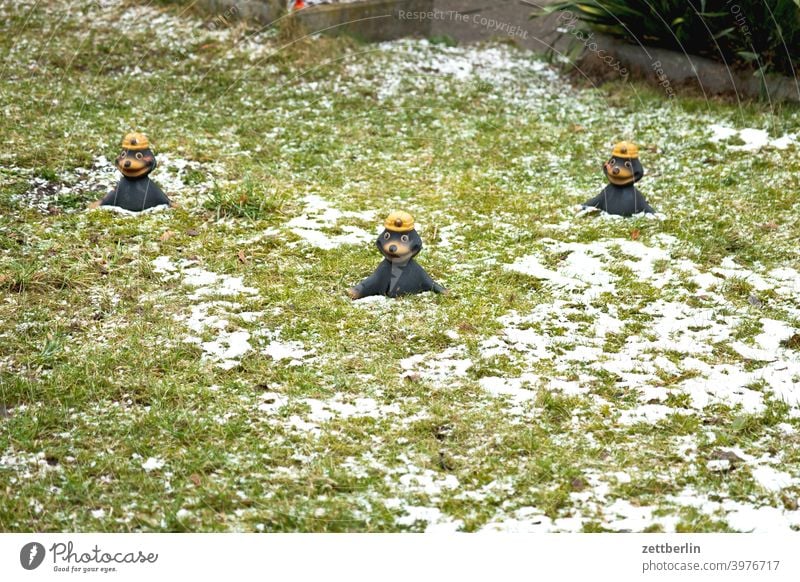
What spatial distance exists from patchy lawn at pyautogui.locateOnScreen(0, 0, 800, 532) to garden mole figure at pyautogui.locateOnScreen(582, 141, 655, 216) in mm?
165

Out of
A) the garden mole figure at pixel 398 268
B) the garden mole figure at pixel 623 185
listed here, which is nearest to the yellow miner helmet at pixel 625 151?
the garden mole figure at pixel 623 185

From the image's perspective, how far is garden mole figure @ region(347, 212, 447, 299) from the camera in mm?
4355

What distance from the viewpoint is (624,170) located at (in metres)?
5.44

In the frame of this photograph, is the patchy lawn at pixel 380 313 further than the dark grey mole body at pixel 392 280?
No

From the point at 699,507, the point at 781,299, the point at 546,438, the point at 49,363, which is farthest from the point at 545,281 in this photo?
the point at 49,363

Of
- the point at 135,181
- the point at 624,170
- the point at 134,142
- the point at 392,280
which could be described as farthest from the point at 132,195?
the point at 624,170

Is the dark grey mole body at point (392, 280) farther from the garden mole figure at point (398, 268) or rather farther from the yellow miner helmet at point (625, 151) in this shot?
the yellow miner helmet at point (625, 151)

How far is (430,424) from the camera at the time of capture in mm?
3465

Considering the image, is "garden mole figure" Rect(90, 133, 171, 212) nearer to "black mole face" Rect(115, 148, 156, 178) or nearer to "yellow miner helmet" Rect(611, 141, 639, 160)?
"black mole face" Rect(115, 148, 156, 178)

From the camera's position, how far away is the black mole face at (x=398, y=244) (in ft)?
14.3

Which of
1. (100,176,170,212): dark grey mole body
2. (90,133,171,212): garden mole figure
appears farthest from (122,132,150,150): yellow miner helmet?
(100,176,170,212): dark grey mole body

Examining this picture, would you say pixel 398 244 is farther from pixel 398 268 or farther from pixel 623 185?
pixel 623 185

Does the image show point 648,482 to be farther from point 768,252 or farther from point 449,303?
point 768,252

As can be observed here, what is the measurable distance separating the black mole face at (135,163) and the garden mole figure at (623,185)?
2.79m
